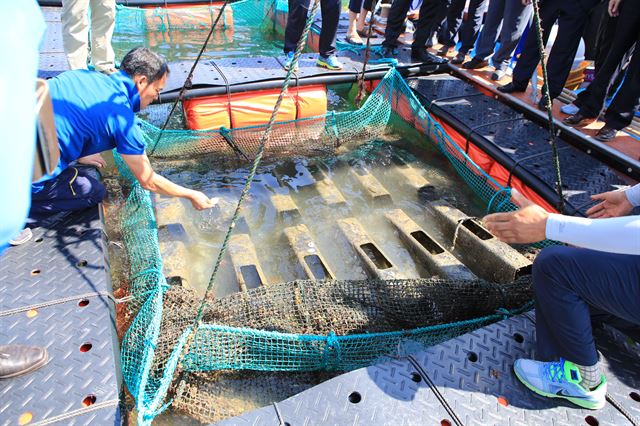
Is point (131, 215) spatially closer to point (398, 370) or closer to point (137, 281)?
point (137, 281)

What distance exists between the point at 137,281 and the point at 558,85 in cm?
493

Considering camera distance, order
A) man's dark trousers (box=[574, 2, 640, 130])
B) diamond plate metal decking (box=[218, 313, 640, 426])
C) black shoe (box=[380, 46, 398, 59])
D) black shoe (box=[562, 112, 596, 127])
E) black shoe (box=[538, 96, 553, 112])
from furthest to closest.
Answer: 1. black shoe (box=[380, 46, 398, 59])
2. black shoe (box=[538, 96, 553, 112])
3. black shoe (box=[562, 112, 596, 127])
4. man's dark trousers (box=[574, 2, 640, 130])
5. diamond plate metal decking (box=[218, 313, 640, 426])

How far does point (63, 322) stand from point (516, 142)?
4503 mm

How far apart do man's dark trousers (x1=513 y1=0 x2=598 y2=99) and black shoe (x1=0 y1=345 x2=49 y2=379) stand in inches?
216

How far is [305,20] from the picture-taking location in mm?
5695

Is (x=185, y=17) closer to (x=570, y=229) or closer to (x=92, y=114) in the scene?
(x=92, y=114)

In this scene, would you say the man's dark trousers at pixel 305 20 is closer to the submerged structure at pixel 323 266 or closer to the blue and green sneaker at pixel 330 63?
the blue and green sneaker at pixel 330 63

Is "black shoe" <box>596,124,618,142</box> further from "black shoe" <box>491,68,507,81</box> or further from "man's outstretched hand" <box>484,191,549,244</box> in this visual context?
"man's outstretched hand" <box>484,191,549,244</box>

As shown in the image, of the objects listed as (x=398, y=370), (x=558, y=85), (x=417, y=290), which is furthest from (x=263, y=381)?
(x=558, y=85)

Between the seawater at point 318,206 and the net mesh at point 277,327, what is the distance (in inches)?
28.1

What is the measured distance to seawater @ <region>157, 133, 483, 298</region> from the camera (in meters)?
3.84

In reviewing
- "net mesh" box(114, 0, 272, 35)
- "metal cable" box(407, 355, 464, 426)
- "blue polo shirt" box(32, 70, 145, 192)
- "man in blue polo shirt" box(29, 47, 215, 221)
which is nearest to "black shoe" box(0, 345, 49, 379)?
"blue polo shirt" box(32, 70, 145, 192)

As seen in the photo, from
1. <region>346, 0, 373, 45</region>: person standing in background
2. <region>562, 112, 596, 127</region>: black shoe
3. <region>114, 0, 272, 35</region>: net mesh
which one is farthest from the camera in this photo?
<region>114, 0, 272, 35</region>: net mesh

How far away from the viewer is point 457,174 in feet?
16.9
